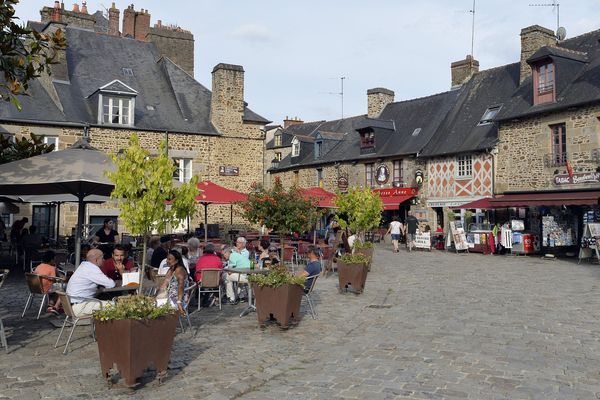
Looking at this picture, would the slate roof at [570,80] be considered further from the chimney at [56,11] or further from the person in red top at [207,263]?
the chimney at [56,11]

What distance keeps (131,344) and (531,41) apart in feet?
74.3

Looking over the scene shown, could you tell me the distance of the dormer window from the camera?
19.6m

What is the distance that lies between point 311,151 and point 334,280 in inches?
887

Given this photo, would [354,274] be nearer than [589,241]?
Yes

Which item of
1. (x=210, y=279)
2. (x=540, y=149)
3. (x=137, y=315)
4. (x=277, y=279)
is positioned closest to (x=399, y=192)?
(x=540, y=149)

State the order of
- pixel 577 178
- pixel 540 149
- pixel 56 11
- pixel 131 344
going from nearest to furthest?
pixel 131 344
pixel 577 178
pixel 540 149
pixel 56 11

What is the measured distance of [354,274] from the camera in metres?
10.1

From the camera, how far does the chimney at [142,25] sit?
27.7 m

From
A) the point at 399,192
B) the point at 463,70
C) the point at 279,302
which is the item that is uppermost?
the point at 463,70

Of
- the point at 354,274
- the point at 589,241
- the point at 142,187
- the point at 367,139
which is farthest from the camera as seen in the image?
the point at 367,139

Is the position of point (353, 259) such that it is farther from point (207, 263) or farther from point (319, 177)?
point (319, 177)

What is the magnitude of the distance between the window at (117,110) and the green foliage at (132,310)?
687 inches

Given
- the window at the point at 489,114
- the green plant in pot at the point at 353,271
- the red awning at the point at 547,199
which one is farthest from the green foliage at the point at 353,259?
the window at the point at 489,114

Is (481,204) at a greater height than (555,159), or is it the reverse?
(555,159)
